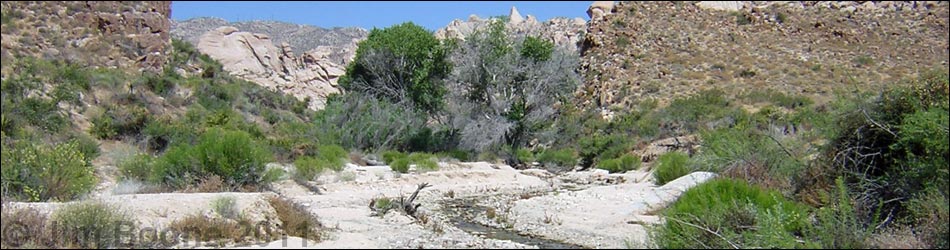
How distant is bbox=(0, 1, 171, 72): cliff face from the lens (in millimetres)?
24781

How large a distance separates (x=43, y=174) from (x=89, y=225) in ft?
10.7

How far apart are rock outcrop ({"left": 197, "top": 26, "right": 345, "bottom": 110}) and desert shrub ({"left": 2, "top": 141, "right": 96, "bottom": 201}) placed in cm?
3252

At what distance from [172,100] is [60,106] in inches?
226

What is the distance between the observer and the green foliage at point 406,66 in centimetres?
3328

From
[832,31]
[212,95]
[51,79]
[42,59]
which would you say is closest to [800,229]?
[51,79]

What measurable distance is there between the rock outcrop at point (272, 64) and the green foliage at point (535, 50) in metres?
15.7

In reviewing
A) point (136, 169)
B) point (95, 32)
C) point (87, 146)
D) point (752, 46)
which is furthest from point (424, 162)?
point (752, 46)

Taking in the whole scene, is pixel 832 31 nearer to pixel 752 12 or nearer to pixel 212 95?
pixel 752 12

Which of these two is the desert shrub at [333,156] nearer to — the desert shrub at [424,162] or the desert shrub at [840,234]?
the desert shrub at [424,162]

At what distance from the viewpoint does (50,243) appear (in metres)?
8.04

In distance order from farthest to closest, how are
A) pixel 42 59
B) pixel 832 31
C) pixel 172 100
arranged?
pixel 832 31, pixel 172 100, pixel 42 59

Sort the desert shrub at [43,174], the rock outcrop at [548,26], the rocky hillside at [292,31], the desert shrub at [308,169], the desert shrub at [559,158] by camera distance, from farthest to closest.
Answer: the rocky hillside at [292,31] < the rock outcrop at [548,26] < the desert shrub at [559,158] < the desert shrub at [308,169] < the desert shrub at [43,174]

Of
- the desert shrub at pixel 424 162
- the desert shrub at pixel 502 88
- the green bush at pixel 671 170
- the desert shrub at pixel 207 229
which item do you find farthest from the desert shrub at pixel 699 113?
the desert shrub at pixel 207 229

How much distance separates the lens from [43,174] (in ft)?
35.6
